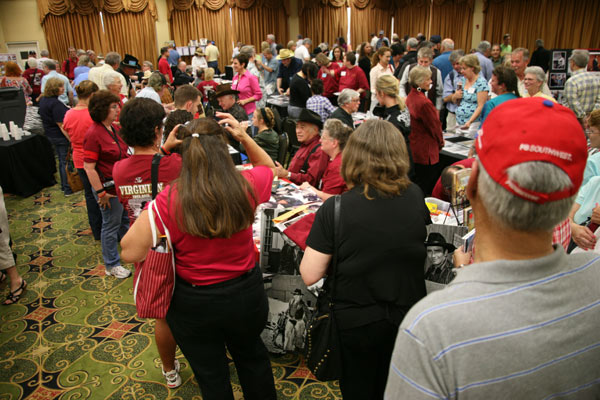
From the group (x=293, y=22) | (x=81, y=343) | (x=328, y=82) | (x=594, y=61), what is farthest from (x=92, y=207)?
(x=293, y=22)

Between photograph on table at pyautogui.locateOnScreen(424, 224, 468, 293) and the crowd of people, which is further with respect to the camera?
photograph on table at pyautogui.locateOnScreen(424, 224, 468, 293)

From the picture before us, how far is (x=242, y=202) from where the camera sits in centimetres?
162

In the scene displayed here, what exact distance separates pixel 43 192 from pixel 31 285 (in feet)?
9.12

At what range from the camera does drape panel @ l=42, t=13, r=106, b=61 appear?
13539 mm

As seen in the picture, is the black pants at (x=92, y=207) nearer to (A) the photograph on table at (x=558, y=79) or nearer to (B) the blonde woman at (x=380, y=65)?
(B) the blonde woman at (x=380, y=65)

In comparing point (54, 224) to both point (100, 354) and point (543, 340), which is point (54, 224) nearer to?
point (100, 354)

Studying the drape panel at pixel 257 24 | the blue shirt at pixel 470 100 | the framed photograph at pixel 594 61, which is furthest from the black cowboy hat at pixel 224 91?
the drape panel at pixel 257 24

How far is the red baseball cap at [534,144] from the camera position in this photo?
704 millimetres

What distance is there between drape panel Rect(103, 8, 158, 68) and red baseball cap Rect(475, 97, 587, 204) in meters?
16.3

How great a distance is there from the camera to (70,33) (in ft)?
45.3

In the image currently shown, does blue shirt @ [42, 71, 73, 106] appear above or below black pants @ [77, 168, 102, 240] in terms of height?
above

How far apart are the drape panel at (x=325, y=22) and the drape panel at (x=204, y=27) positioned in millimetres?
3537

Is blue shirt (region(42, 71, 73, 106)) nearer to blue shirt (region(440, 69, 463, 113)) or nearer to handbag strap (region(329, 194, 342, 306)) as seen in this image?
blue shirt (region(440, 69, 463, 113))

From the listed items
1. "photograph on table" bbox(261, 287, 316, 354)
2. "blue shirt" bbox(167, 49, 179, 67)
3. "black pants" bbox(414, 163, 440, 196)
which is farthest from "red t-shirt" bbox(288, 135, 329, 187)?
"blue shirt" bbox(167, 49, 179, 67)
